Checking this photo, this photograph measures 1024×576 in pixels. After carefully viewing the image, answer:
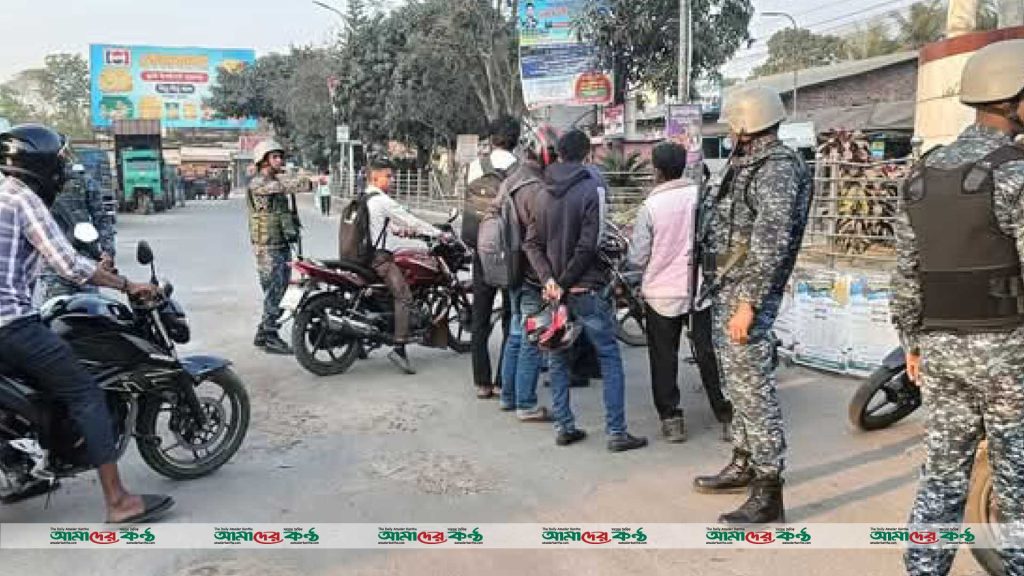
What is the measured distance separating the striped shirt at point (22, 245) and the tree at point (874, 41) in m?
44.2

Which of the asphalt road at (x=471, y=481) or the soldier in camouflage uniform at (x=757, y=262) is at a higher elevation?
the soldier in camouflage uniform at (x=757, y=262)

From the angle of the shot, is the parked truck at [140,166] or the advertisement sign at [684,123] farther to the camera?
the parked truck at [140,166]

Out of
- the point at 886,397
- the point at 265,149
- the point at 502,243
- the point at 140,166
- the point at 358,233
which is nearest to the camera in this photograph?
the point at 886,397

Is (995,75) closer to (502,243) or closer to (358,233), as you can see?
(502,243)

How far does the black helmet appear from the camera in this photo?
375 cm

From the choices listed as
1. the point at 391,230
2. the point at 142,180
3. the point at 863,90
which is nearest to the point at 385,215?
the point at 391,230

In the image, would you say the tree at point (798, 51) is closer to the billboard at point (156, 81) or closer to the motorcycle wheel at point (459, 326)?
the billboard at point (156, 81)

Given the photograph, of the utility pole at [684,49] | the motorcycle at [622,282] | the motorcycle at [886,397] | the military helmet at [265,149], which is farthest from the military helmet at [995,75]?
the utility pole at [684,49]

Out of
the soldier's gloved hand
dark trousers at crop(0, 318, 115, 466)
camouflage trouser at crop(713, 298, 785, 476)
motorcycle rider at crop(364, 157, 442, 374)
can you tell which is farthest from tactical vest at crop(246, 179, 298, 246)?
the soldier's gloved hand

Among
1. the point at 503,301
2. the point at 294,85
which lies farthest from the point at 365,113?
the point at 503,301

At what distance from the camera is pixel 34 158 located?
3775mm

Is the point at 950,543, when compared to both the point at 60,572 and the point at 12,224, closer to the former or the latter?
the point at 60,572

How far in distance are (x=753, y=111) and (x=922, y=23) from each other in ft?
132

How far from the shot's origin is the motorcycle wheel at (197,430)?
14.5 ft
